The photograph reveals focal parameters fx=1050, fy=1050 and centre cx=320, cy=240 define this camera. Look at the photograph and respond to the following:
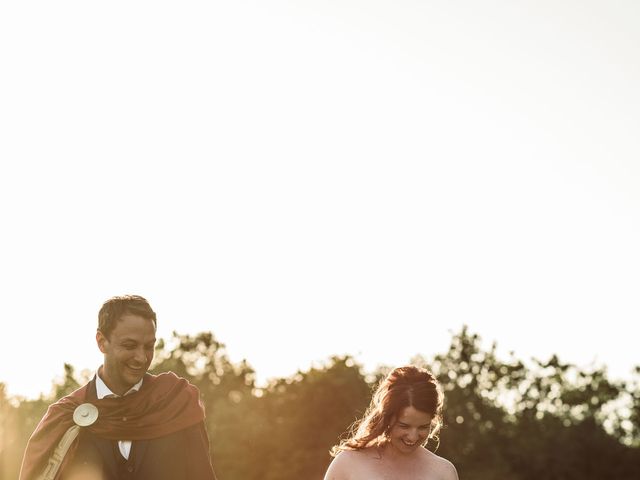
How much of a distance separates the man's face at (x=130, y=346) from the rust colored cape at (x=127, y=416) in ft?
0.75

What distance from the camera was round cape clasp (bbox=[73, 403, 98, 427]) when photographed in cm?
685

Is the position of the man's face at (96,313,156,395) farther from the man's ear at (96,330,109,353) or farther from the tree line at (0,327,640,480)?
the tree line at (0,327,640,480)

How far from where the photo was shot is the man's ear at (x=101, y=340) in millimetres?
6766

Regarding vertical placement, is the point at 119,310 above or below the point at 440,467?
above

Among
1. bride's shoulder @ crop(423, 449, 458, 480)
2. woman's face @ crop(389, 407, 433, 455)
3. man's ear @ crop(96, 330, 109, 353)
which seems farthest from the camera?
bride's shoulder @ crop(423, 449, 458, 480)

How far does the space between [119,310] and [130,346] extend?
10.1 inches

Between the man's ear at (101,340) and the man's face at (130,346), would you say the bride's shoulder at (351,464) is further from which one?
the man's ear at (101,340)

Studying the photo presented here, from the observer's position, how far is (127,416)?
6855 mm

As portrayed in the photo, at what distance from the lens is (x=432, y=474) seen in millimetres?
8266

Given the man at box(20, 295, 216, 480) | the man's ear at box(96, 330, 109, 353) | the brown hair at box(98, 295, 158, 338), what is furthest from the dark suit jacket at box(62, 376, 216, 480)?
the brown hair at box(98, 295, 158, 338)

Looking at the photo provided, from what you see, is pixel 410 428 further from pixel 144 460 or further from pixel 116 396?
pixel 116 396

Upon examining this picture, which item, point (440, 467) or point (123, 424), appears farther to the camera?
point (440, 467)

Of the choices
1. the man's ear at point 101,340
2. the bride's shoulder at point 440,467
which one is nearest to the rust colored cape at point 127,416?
the man's ear at point 101,340

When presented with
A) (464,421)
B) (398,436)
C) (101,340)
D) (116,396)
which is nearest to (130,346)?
(101,340)
